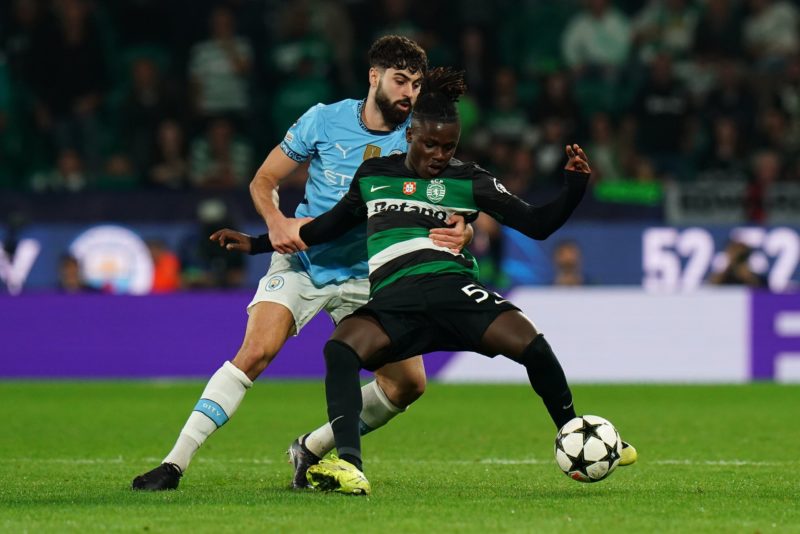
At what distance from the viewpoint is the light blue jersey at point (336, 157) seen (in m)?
7.33

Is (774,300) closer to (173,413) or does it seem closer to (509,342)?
(173,413)

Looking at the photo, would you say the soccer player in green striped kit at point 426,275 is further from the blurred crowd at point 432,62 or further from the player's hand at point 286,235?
the blurred crowd at point 432,62

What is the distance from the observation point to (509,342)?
6512 millimetres

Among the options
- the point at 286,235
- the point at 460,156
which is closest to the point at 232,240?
the point at 286,235

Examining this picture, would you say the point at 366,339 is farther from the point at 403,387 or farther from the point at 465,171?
the point at 465,171

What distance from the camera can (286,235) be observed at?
7043 mm

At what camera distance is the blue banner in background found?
16.0 metres

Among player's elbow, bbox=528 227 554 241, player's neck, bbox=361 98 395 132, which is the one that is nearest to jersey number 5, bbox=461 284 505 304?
player's elbow, bbox=528 227 554 241

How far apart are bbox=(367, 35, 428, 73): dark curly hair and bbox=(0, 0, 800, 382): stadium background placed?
7.73 metres

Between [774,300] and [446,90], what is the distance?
28.3ft

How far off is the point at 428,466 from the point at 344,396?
1.68 m

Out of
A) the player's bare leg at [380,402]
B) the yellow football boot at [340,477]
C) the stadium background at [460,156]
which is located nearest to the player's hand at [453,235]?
the player's bare leg at [380,402]

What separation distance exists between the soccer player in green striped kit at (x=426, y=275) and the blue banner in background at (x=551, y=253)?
9384 millimetres

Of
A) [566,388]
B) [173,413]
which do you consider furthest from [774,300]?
[566,388]
